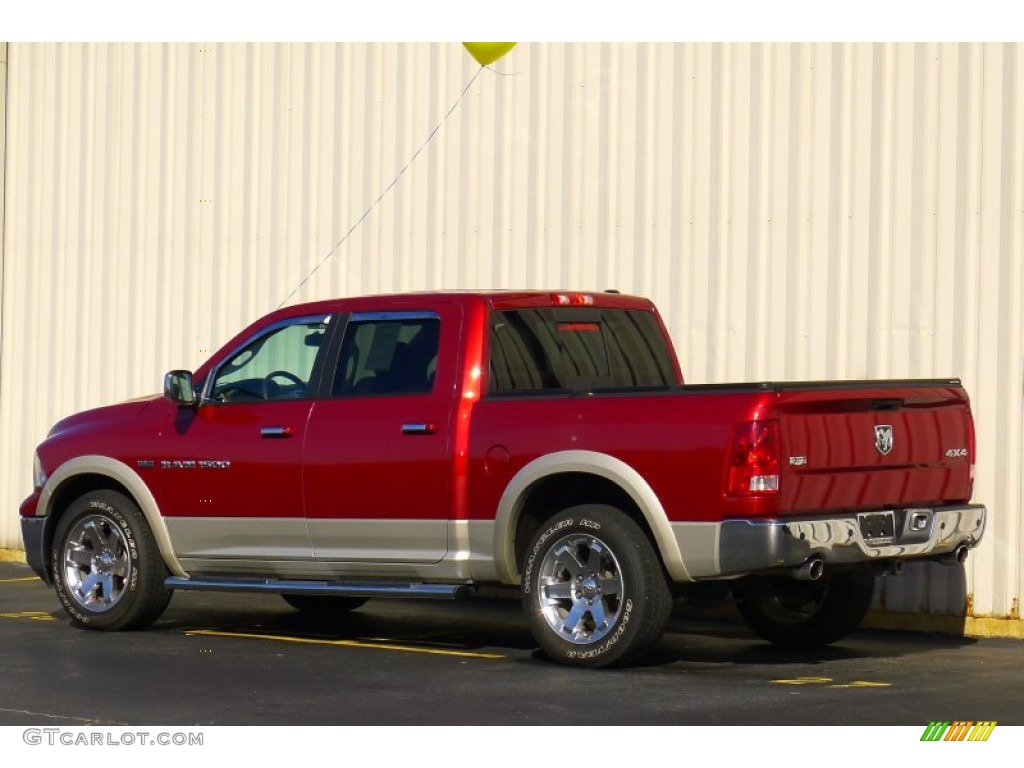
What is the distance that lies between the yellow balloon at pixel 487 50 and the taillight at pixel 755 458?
5909mm

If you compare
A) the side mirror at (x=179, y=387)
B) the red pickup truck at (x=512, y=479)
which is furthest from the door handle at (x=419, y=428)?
the side mirror at (x=179, y=387)

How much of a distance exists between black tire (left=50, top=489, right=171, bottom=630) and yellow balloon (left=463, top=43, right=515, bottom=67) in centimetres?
466

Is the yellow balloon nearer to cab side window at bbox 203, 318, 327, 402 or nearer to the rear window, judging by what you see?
cab side window at bbox 203, 318, 327, 402

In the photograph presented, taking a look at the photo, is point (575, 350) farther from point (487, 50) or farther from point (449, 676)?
point (487, 50)

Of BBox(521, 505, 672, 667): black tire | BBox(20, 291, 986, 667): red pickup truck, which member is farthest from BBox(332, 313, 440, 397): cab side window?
BBox(521, 505, 672, 667): black tire

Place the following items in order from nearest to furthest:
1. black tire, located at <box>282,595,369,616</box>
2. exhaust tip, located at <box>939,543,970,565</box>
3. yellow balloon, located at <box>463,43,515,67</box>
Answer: exhaust tip, located at <box>939,543,970,565</box>
black tire, located at <box>282,595,369,616</box>
yellow balloon, located at <box>463,43,515,67</box>

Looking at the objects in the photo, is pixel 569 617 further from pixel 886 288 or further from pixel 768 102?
pixel 768 102

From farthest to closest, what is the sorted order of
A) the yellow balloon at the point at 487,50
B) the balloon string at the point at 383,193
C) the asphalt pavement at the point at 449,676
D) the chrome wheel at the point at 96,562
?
1. the balloon string at the point at 383,193
2. the yellow balloon at the point at 487,50
3. the chrome wheel at the point at 96,562
4. the asphalt pavement at the point at 449,676

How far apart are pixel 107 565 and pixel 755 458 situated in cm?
437

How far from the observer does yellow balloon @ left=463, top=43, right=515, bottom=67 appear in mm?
14633

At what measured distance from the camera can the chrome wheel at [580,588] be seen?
1006 cm

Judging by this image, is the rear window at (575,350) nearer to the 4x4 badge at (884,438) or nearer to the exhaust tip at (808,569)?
the 4x4 badge at (884,438)

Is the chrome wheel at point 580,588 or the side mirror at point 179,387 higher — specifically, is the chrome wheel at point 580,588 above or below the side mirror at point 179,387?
below

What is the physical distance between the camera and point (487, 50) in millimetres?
14719
